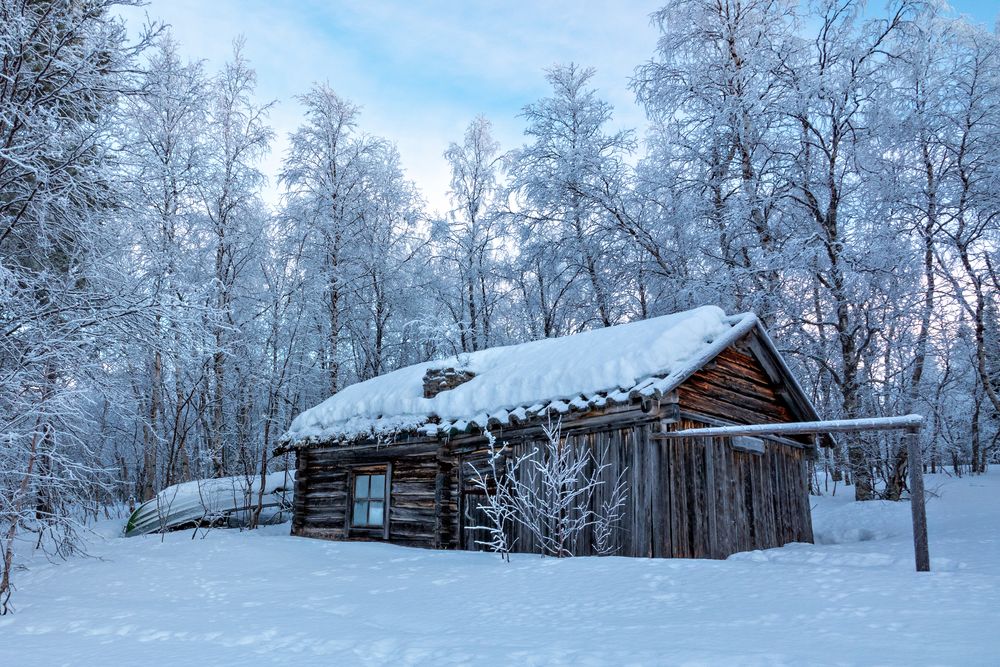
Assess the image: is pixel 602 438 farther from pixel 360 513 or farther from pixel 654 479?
pixel 360 513

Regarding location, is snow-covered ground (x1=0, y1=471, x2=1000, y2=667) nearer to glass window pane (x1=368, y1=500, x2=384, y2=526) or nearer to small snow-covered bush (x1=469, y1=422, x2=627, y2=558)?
small snow-covered bush (x1=469, y1=422, x2=627, y2=558)

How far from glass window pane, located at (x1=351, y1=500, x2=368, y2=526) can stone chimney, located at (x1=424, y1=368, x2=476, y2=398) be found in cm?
287

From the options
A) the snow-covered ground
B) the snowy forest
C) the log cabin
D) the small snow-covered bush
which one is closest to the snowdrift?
the snowy forest

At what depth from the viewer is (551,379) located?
11.8m

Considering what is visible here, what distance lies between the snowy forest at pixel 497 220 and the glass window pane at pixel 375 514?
3.86 metres

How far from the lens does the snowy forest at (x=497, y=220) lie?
8.83m

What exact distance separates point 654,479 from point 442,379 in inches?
213

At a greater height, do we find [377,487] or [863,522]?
[377,487]

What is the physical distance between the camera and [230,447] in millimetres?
31000

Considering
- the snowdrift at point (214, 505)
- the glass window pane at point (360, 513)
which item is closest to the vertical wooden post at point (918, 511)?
the glass window pane at point (360, 513)

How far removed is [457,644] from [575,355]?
7681 mm

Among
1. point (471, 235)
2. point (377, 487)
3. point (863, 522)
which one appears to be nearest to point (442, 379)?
point (377, 487)

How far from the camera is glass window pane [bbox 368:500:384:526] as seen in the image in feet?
48.3

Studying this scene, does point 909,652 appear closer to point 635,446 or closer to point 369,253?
point 635,446
